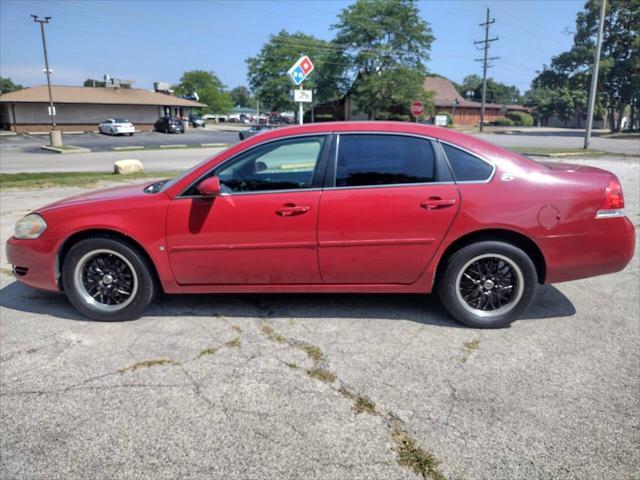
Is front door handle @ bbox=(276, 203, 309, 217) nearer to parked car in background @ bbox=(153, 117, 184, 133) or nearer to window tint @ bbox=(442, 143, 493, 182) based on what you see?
window tint @ bbox=(442, 143, 493, 182)

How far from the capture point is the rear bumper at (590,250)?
3.79 meters

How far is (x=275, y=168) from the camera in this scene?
4020mm

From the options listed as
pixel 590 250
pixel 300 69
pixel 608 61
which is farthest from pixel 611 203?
pixel 608 61

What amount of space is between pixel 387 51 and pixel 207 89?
164 ft

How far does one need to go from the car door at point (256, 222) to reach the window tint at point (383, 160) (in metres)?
0.20

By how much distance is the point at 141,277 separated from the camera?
399 cm

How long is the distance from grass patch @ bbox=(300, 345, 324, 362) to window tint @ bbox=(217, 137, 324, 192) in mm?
1230

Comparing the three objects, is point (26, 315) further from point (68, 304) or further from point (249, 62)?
point (249, 62)

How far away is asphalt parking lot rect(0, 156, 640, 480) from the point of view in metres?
2.42

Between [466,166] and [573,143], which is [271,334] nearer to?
[466,166]

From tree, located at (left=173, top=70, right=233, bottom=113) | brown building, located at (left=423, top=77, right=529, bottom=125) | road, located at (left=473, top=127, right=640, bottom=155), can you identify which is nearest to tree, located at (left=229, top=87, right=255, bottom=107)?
tree, located at (left=173, top=70, right=233, bottom=113)

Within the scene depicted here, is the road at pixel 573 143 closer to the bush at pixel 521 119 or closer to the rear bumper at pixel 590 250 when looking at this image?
the rear bumper at pixel 590 250

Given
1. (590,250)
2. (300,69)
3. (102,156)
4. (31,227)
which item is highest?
(300,69)

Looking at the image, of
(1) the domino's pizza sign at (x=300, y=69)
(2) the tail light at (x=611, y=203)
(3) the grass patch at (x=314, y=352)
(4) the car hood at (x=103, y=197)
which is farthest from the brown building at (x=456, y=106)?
(3) the grass patch at (x=314, y=352)
